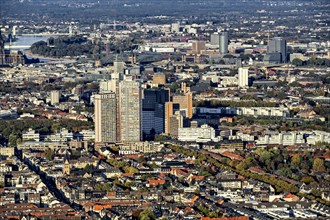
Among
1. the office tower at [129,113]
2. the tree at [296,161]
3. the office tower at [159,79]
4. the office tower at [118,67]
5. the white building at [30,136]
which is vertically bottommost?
the office tower at [159,79]

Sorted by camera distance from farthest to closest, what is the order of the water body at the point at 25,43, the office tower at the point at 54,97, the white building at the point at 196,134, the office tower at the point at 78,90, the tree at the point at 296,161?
1. the water body at the point at 25,43
2. the office tower at the point at 78,90
3. the office tower at the point at 54,97
4. the white building at the point at 196,134
5. the tree at the point at 296,161

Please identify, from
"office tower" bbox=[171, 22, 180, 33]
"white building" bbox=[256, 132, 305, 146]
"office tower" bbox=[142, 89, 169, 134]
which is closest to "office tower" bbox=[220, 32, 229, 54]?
"office tower" bbox=[171, 22, 180, 33]

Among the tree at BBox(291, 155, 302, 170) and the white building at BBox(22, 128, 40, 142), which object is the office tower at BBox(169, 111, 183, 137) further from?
the tree at BBox(291, 155, 302, 170)

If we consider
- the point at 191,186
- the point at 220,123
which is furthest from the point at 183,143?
the point at 191,186

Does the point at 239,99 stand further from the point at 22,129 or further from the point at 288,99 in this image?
the point at 22,129

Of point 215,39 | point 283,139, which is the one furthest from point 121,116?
point 215,39

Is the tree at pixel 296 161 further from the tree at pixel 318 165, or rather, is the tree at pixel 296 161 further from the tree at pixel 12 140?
the tree at pixel 12 140

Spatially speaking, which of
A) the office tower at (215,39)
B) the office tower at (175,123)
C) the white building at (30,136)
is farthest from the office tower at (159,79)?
the office tower at (215,39)
